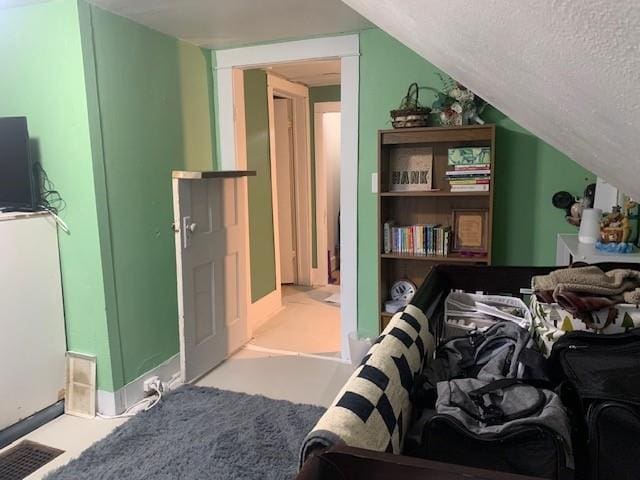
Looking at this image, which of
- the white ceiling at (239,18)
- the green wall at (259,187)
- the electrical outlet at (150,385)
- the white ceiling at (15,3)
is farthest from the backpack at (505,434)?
the green wall at (259,187)

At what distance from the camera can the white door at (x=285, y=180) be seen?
15.4 ft

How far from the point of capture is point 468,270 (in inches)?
67.0

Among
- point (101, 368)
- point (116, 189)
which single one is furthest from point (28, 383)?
point (116, 189)

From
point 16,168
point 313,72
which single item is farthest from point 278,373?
point 313,72

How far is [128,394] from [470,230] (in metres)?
2.17

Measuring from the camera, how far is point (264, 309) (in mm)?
4059

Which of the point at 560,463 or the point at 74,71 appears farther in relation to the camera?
the point at 74,71

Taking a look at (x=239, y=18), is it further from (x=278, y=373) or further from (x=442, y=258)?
(x=278, y=373)

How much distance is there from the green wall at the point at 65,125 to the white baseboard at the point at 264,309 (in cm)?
139

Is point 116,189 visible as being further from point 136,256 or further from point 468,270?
point 468,270

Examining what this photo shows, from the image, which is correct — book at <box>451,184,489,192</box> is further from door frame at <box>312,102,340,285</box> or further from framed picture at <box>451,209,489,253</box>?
door frame at <box>312,102,340,285</box>

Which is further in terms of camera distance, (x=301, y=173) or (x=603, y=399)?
(x=301, y=173)

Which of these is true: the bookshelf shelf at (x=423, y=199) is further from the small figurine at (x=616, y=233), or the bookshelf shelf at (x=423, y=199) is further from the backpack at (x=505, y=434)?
the backpack at (x=505, y=434)

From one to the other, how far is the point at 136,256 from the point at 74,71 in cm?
100
